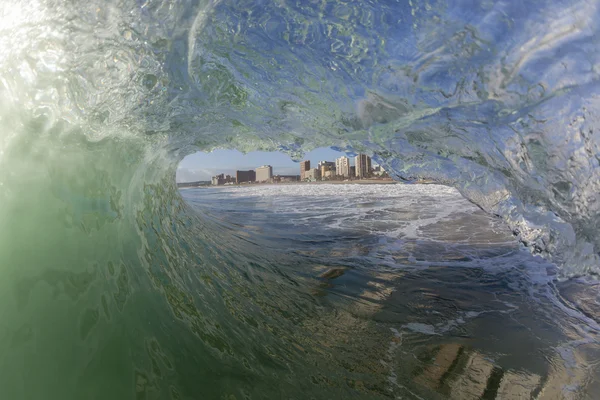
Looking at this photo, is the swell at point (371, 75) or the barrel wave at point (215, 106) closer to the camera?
the barrel wave at point (215, 106)

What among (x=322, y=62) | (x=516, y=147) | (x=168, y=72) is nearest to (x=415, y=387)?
(x=516, y=147)

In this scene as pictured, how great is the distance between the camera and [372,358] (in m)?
2.18

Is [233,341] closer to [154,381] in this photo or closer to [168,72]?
[154,381]

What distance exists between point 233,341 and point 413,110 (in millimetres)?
2026

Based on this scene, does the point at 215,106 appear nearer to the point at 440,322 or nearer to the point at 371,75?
the point at 371,75

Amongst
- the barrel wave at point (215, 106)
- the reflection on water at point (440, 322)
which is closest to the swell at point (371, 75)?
the barrel wave at point (215, 106)

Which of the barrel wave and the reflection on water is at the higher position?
the barrel wave

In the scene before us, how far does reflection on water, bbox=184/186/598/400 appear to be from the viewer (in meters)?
1.97

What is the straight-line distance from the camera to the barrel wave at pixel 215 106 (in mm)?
1813

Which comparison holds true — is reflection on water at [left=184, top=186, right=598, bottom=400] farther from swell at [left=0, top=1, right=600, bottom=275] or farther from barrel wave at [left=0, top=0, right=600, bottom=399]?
swell at [left=0, top=1, right=600, bottom=275]

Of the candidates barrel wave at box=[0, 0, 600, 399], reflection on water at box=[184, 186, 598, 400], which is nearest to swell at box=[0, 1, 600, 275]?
barrel wave at box=[0, 0, 600, 399]

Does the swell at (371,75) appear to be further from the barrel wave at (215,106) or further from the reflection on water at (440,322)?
the reflection on water at (440,322)

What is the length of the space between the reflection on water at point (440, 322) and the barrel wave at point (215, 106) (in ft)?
0.15

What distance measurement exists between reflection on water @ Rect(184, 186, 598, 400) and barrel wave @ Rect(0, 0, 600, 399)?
45mm
